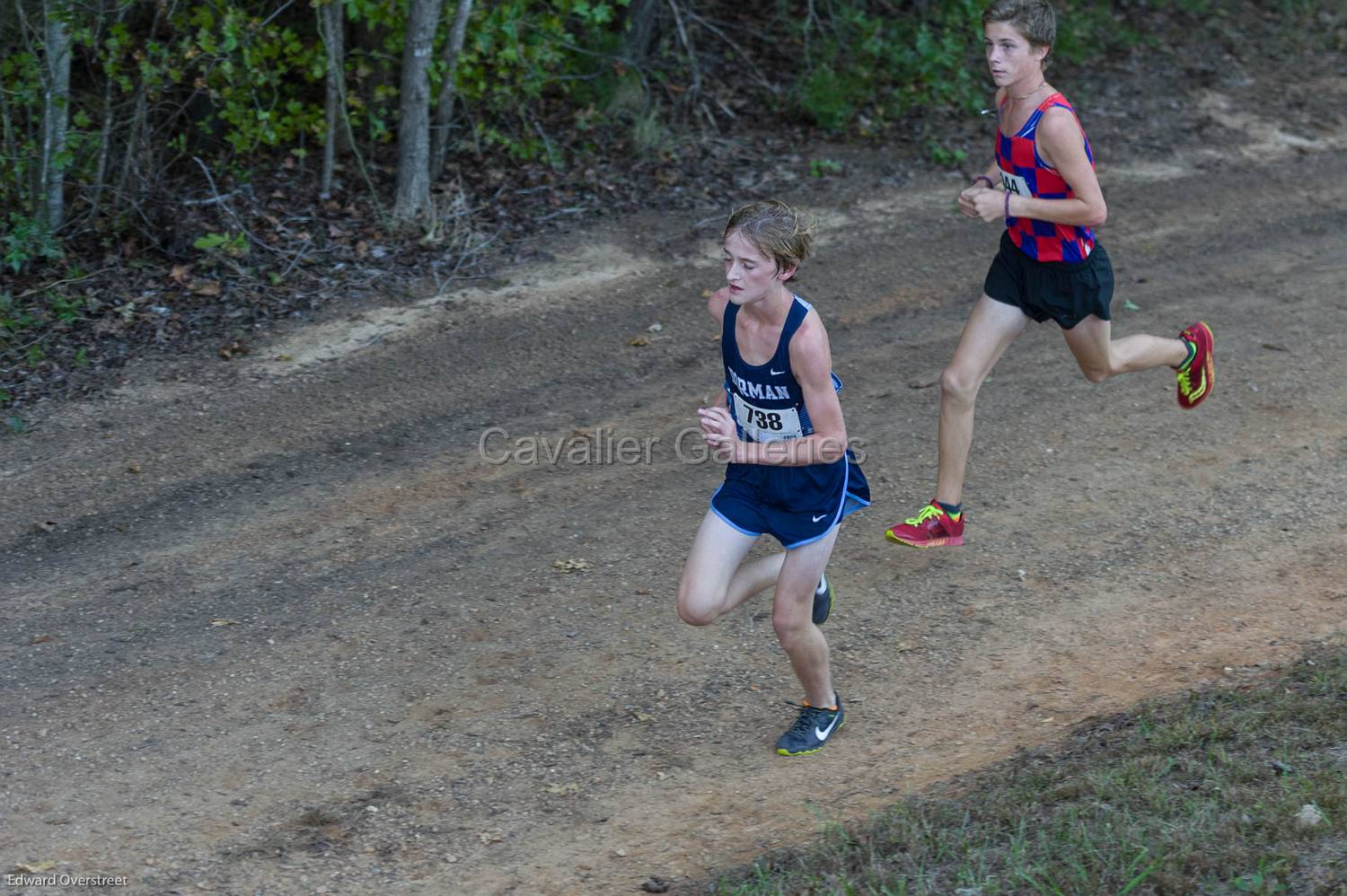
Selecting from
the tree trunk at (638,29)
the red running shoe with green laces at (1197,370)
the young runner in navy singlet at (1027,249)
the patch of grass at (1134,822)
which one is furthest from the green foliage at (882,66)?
the patch of grass at (1134,822)

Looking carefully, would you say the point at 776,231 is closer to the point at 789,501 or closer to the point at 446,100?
the point at 789,501

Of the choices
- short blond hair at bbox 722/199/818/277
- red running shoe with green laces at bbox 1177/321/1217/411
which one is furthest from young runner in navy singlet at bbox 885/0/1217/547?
short blond hair at bbox 722/199/818/277

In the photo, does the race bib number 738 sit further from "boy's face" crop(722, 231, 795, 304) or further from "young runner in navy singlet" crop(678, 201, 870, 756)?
"boy's face" crop(722, 231, 795, 304)

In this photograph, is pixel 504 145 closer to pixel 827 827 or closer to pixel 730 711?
pixel 730 711

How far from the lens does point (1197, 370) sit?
6.26 metres

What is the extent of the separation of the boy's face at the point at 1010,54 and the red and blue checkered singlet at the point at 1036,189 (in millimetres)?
146

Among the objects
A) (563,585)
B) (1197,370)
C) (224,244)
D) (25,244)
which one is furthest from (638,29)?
(563,585)

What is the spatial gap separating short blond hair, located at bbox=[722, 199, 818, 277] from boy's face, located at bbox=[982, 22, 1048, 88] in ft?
4.67

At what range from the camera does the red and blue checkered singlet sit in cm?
506

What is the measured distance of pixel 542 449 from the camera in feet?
21.2

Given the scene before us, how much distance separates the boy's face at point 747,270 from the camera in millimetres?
3867

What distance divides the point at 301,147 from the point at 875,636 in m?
5.65

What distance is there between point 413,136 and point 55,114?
2.13 metres

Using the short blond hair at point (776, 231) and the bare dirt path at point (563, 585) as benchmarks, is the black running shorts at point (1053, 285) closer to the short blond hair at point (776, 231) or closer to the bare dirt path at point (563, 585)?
the bare dirt path at point (563, 585)
